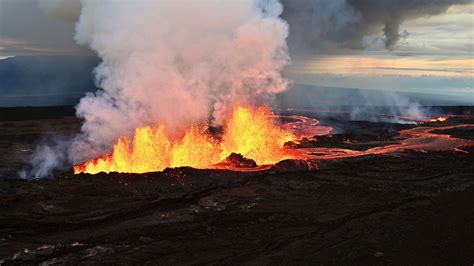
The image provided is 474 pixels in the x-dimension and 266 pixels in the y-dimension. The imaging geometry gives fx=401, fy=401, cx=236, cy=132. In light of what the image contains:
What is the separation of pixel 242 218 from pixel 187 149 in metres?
12.2

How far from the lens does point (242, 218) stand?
667 inches

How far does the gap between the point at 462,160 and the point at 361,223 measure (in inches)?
820

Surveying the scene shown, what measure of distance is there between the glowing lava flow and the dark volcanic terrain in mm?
3010

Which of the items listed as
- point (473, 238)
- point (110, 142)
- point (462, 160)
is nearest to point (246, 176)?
point (110, 142)

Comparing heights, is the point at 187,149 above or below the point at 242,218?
above

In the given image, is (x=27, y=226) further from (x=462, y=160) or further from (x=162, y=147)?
(x=462, y=160)

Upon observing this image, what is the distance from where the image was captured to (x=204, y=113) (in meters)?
32.1

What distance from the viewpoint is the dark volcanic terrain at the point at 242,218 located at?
43.7 feet

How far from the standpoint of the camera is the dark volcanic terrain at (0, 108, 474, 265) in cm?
1330

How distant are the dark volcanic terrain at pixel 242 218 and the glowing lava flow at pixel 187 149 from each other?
9.88 ft

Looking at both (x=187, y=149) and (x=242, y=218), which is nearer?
(x=242, y=218)

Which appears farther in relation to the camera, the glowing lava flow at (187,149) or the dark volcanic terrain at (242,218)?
the glowing lava flow at (187,149)

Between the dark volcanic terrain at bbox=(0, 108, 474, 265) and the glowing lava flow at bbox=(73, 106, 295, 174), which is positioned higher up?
the glowing lava flow at bbox=(73, 106, 295, 174)

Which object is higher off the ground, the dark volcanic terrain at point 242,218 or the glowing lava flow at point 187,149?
the glowing lava flow at point 187,149
